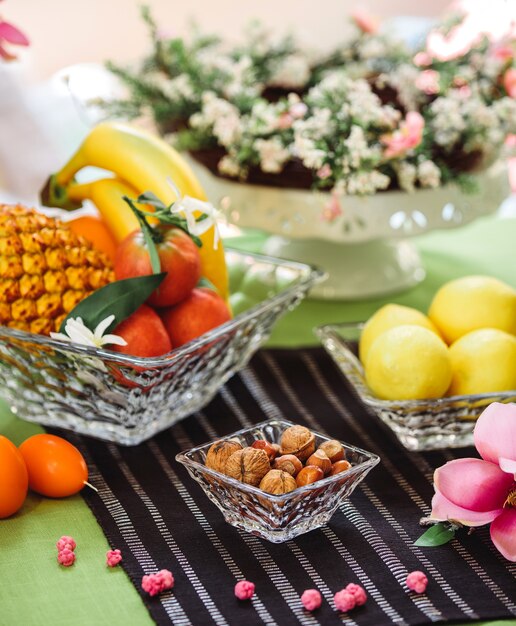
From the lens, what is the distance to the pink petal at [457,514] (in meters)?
0.59

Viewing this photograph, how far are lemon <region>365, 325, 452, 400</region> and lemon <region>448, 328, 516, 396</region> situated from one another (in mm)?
17

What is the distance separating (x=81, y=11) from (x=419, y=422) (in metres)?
2.20

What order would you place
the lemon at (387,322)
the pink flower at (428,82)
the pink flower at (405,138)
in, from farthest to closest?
the pink flower at (428,82), the pink flower at (405,138), the lemon at (387,322)

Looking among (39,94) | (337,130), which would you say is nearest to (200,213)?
(337,130)

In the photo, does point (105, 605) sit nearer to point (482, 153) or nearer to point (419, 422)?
point (419, 422)

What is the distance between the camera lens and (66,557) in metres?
0.59

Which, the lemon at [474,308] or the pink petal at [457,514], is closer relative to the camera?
the pink petal at [457,514]

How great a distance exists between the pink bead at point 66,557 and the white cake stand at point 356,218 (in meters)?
0.49

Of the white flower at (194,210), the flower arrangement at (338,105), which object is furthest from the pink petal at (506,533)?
the flower arrangement at (338,105)

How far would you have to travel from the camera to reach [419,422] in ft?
2.34

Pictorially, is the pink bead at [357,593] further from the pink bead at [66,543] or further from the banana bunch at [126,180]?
the banana bunch at [126,180]

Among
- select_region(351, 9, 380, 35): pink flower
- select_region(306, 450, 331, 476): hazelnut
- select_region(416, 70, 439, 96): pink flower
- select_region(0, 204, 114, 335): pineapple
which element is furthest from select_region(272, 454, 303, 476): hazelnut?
select_region(351, 9, 380, 35): pink flower

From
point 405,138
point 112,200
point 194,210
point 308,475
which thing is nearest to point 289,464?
point 308,475

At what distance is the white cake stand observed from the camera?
0.98 metres
